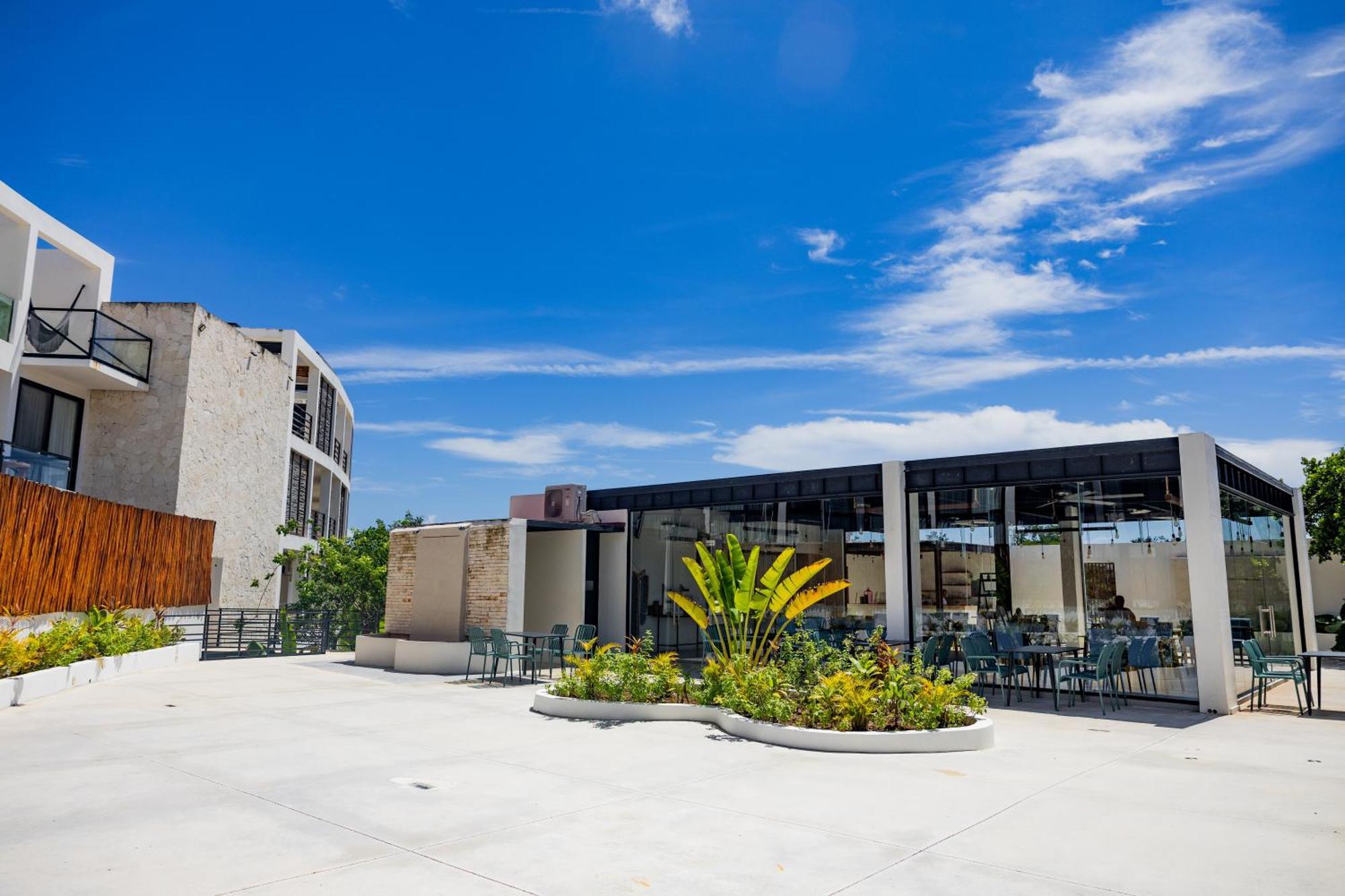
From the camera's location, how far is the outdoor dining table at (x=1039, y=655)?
13.7 m

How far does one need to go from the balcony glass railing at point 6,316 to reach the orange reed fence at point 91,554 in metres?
5.54

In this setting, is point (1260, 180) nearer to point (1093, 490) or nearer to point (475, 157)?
point (1093, 490)

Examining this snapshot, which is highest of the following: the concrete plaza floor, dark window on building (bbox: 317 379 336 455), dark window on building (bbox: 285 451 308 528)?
dark window on building (bbox: 317 379 336 455)

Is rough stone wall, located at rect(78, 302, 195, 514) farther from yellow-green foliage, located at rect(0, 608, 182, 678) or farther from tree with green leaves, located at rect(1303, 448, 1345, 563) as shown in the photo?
tree with green leaves, located at rect(1303, 448, 1345, 563)

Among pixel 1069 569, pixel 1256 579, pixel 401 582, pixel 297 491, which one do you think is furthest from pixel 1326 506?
pixel 297 491

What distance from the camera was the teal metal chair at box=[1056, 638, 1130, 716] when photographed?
1271 centimetres

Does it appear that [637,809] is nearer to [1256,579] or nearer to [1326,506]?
[1256,579]

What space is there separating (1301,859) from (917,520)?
36.4ft

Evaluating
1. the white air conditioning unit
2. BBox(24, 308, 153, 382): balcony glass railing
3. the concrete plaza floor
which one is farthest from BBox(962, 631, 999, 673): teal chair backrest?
BBox(24, 308, 153, 382): balcony glass railing

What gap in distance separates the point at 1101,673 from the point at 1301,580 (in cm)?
1180

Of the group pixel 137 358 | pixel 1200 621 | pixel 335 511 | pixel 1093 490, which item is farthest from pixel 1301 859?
pixel 335 511

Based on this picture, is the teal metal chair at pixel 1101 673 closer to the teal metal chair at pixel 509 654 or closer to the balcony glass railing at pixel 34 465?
the teal metal chair at pixel 509 654

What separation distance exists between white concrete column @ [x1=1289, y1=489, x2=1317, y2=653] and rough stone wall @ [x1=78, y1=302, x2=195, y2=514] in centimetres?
2858

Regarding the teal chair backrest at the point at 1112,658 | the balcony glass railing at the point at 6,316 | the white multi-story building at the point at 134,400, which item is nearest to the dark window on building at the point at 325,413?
the white multi-story building at the point at 134,400
